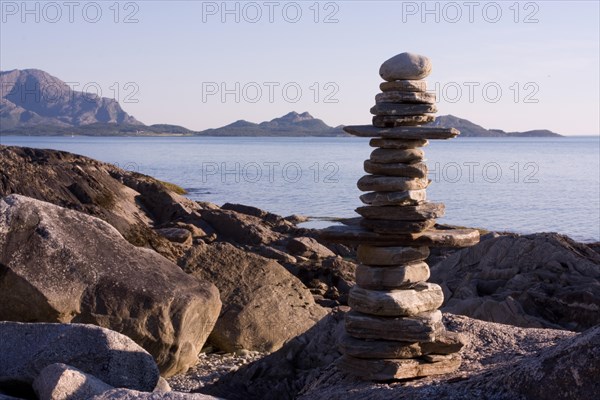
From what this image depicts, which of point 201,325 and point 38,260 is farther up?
point 38,260

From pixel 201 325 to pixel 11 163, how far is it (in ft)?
33.3

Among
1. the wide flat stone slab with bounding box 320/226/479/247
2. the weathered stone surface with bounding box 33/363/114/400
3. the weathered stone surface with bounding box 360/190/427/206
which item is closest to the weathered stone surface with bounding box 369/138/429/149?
the weathered stone surface with bounding box 360/190/427/206

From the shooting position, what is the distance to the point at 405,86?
955cm

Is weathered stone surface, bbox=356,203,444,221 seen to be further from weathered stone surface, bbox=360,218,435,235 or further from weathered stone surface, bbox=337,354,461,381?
weathered stone surface, bbox=337,354,461,381

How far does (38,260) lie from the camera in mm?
10836

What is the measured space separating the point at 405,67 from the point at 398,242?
1768mm

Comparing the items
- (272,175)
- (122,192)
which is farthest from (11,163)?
(272,175)

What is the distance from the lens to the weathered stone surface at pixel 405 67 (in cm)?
951

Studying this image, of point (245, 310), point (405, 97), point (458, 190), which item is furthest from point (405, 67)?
point (458, 190)

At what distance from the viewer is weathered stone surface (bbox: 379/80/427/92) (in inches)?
376

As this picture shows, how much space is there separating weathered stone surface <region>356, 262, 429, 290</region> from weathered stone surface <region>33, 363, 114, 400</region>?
2.77m

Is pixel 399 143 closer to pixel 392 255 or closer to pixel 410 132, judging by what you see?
pixel 410 132

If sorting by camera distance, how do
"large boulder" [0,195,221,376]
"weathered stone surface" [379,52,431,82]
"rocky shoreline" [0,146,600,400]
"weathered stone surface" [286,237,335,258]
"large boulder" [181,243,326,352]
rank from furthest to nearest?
"weathered stone surface" [286,237,335,258] → "large boulder" [181,243,326,352] → "large boulder" [0,195,221,376] → "weathered stone surface" [379,52,431,82] → "rocky shoreline" [0,146,600,400]

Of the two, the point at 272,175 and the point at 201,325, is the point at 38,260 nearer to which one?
the point at 201,325
